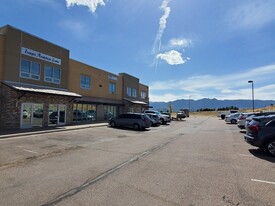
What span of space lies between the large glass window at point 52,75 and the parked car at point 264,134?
61.9ft

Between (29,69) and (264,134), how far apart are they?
18.9 meters

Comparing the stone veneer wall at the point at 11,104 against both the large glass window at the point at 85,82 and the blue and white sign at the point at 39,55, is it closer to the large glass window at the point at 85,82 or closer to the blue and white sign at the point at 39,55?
the blue and white sign at the point at 39,55

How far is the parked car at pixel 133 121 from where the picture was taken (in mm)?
25031

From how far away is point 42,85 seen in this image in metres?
22.7

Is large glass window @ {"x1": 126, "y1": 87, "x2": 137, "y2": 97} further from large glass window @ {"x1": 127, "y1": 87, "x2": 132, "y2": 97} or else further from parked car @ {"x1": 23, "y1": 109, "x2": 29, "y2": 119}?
parked car @ {"x1": 23, "y1": 109, "x2": 29, "y2": 119}

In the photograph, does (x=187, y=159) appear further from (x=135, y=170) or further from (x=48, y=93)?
(x=48, y=93)

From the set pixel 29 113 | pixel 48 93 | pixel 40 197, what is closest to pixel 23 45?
pixel 48 93

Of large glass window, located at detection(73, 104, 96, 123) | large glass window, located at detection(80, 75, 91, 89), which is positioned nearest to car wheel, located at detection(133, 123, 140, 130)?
large glass window, located at detection(73, 104, 96, 123)

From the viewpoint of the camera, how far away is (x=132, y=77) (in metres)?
45.9

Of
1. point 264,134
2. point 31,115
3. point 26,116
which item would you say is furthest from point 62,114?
point 264,134

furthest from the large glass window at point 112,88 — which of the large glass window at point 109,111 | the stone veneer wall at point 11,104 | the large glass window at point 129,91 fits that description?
the stone veneer wall at point 11,104

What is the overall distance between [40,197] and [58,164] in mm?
3279

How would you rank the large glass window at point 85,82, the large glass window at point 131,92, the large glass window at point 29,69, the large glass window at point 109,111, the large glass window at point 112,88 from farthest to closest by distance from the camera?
the large glass window at point 131,92, the large glass window at point 112,88, the large glass window at point 109,111, the large glass window at point 85,82, the large glass window at point 29,69

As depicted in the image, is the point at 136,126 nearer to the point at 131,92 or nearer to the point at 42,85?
the point at 42,85
